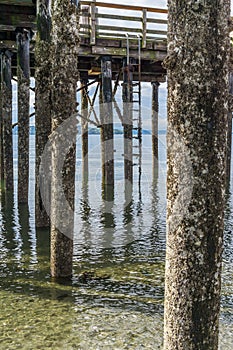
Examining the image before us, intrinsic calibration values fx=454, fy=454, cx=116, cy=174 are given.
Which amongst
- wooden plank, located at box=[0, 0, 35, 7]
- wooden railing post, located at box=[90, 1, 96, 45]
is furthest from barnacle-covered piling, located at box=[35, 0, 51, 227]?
wooden railing post, located at box=[90, 1, 96, 45]

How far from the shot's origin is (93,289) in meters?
6.04

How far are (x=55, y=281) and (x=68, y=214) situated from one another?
0.95 metres

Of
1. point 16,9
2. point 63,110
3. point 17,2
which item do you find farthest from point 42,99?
point 63,110

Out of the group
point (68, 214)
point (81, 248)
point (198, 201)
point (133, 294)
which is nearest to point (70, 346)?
point (133, 294)

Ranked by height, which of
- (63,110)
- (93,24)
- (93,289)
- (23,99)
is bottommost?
(93,289)

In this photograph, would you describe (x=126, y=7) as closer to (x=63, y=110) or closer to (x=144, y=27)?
(x=144, y=27)

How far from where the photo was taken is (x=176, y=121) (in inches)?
105

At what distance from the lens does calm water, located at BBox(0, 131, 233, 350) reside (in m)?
4.66

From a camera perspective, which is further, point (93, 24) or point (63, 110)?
point (93, 24)

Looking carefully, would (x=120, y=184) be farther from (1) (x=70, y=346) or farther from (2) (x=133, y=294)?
(1) (x=70, y=346)

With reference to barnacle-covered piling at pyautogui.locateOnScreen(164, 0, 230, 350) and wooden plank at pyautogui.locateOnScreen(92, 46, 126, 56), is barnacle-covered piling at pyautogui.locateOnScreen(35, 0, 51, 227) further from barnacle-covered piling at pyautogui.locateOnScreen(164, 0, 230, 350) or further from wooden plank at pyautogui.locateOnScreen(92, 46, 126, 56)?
barnacle-covered piling at pyautogui.locateOnScreen(164, 0, 230, 350)

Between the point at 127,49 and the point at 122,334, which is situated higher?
the point at 127,49

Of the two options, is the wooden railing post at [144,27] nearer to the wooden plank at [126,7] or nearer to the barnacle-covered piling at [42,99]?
the wooden plank at [126,7]

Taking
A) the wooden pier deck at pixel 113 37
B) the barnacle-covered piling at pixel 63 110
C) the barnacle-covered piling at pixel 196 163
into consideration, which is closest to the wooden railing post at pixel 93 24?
the wooden pier deck at pixel 113 37
